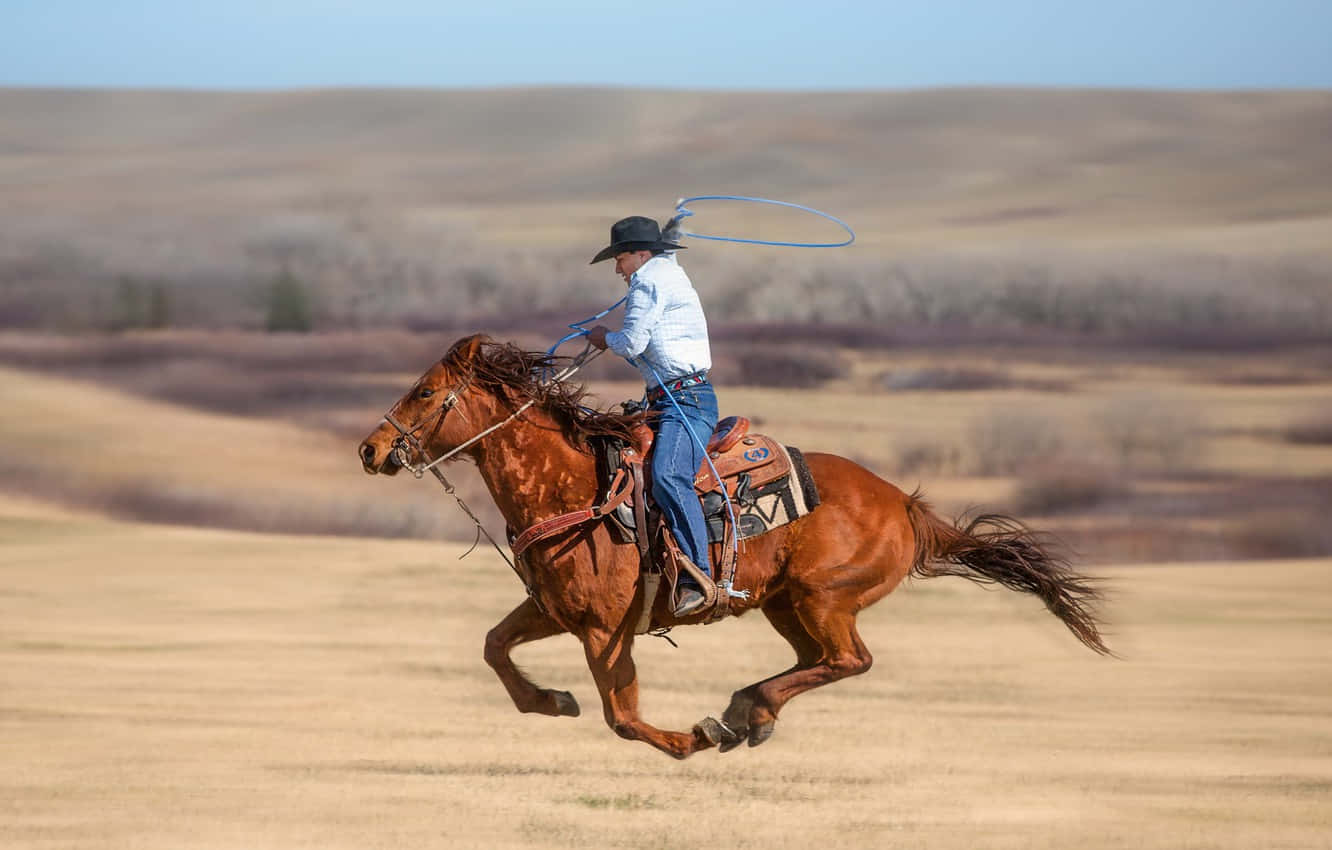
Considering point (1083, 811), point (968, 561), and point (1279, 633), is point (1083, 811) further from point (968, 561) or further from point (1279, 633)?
point (1279, 633)

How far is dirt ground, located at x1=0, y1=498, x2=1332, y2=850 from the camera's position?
37.0 ft

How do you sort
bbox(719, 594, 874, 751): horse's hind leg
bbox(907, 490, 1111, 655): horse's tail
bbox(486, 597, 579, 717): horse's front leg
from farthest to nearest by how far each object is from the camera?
bbox(907, 490, 1111, 655): horse's tail → bbox(486, 597, 579, 717): horse's front leg → bbox(719, 594, 874, 751): horse's hind leg

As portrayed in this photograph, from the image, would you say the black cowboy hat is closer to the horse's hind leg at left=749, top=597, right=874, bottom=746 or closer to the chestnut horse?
the chestnut horse

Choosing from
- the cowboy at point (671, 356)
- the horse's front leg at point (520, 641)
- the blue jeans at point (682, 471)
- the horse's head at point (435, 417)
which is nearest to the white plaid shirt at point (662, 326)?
the cowboy at point (671, 356)

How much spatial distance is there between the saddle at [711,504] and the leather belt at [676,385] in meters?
0.16

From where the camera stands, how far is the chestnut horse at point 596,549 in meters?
8.34

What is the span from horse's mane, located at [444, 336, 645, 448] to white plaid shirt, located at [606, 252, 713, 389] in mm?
293

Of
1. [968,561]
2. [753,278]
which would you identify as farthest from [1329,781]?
[753,278]

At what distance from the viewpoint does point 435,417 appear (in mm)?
8312

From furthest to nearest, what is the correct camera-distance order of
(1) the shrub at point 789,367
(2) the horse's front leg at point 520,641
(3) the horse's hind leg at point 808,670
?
(1) the shrub at point 789,367
(2) the horse's front leg at point 520,641
(3) the horse's hind leg at point 808,670

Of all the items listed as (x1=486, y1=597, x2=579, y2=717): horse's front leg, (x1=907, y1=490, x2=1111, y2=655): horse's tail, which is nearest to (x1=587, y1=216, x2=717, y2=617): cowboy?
(x1=486, y1=597, x2=579, y2=717): horse's front leg

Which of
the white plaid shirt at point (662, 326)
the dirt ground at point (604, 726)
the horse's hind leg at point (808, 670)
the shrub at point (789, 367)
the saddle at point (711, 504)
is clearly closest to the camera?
the white plaid shirt at point (662, 326)

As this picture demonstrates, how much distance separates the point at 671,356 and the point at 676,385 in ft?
0.51

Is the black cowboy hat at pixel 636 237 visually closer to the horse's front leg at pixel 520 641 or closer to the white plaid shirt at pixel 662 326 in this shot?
the white plaid shirt at pixel 662 326
